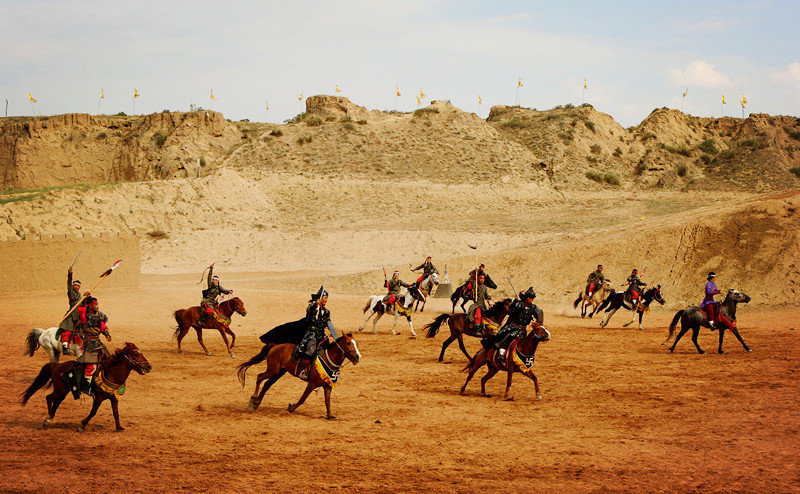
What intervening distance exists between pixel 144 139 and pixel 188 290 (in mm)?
41091

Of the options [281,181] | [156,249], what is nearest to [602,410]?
[156,249]

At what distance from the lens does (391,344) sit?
70.8 ft

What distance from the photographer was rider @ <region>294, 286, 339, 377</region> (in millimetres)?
12188

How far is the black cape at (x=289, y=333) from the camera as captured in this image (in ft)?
41.5

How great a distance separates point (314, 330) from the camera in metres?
12.4

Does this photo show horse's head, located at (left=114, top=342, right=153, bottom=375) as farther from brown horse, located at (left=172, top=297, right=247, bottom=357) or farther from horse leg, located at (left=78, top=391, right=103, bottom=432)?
brown horse, located at (left=172, top=297, right=247, bottom=357)

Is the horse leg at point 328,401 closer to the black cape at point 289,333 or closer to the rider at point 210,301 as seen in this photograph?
the black cape at point 289,333

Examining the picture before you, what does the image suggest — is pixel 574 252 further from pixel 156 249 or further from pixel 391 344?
pixel 156 249

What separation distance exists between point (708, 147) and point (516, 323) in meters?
67.8

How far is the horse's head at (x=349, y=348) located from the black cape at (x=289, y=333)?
812 millimetres

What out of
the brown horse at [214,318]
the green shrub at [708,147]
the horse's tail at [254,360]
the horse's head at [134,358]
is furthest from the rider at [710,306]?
the green shrub at [708,147]

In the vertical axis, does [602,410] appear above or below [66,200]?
below

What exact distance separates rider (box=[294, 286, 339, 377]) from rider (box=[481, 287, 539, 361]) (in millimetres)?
3584

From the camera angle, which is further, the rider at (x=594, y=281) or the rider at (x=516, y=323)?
the rider at (x=594, y=281)
